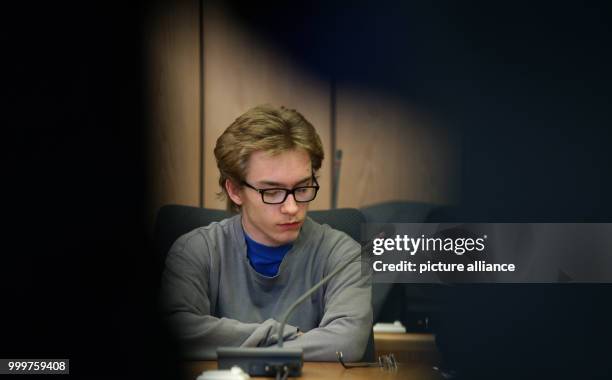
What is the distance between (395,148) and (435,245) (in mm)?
249

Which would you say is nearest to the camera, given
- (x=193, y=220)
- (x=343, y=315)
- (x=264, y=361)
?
(x=264, y=361)

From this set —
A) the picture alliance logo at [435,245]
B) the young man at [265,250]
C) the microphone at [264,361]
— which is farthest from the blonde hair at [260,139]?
the microphone at [264,361]

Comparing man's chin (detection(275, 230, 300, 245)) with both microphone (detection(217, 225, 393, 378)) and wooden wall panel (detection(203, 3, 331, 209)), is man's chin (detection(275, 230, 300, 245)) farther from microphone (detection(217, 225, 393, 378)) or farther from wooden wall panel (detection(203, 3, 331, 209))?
microphone (detection(217, 225, 393, 378))

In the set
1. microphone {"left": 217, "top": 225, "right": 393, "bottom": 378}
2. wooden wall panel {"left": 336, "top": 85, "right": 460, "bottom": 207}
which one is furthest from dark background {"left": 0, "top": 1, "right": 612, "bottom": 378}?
microphone {"left": 217, "top": 225, "right": 393, "bottom": 378}

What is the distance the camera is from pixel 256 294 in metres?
1.95

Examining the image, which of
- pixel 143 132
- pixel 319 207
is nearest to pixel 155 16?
pixel 143 132

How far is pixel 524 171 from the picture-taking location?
1926 mm

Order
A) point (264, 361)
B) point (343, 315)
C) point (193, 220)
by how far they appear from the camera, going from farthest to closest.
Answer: point (193, 220) → point (343, 315) → point (264, 361)

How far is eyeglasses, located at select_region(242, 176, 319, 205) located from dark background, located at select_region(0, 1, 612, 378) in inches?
11.2

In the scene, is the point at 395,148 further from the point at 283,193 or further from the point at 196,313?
the point at 196,313

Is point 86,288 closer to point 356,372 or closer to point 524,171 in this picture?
point 356,372

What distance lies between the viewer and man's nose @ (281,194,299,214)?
2.00 meters

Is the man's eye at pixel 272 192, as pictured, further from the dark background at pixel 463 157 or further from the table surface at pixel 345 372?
the table surface at pixel 345 372

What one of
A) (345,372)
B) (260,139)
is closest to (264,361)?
(345,372)
